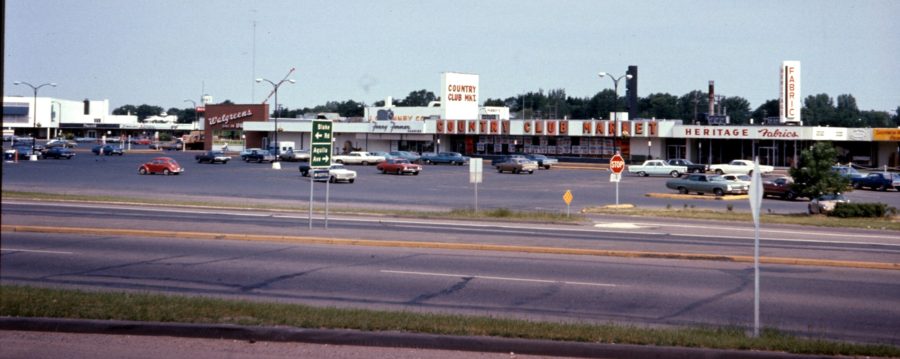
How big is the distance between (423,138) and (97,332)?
87.2 m

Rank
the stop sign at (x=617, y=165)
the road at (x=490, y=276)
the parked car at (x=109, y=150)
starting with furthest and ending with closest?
the parked car at (x=109, y=150) → the stop sign at (x=617, y=165) → the road at (x=490, y=276)

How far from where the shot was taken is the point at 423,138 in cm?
9631

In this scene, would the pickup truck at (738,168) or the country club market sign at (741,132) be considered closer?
the pickup truck at (738,168)

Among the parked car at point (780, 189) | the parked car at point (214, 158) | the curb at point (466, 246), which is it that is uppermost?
the parked car at point (214, 158)

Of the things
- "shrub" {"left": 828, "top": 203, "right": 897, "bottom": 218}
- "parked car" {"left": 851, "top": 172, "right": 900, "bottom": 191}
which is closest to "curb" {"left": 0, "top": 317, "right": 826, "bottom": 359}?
"shrub" {"left": 828, "top": 203, "right": 897, "bottom": 218}

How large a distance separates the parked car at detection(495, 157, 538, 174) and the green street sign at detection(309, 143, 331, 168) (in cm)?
4536

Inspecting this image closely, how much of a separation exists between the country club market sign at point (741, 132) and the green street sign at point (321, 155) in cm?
6078

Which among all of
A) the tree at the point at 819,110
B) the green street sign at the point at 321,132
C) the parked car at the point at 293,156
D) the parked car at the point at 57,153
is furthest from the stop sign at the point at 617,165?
the tree at the point at 819,110

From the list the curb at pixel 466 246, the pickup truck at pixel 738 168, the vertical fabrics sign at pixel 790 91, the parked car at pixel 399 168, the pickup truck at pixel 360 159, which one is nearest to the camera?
the curb at pixel 466 246

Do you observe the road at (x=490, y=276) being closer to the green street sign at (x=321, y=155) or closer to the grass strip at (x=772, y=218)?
the green street sign at (x=321, y=155)

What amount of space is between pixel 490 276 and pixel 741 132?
66.8 meters

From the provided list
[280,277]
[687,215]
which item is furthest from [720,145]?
[280,277]

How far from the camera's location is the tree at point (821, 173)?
120 ft

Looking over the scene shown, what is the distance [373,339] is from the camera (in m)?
9.02
